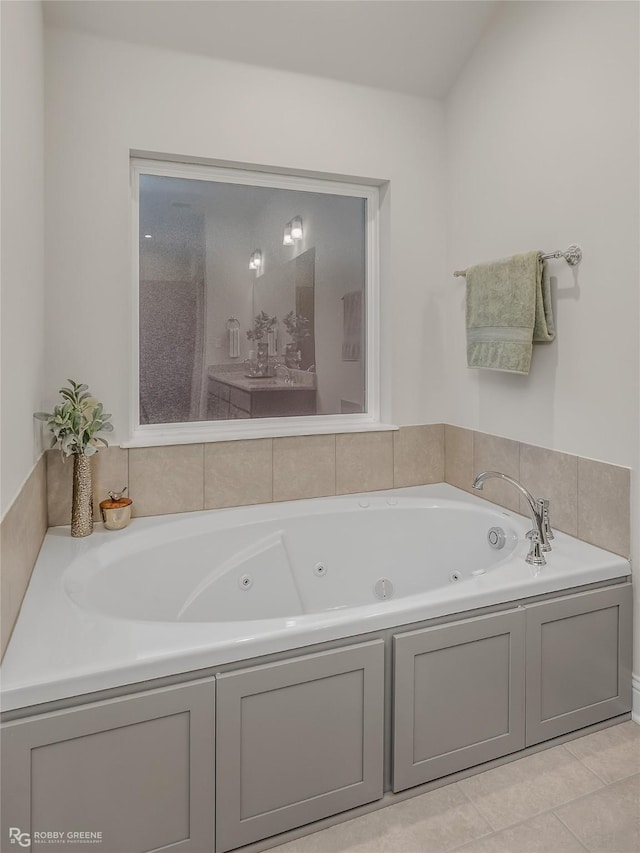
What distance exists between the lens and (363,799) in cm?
152

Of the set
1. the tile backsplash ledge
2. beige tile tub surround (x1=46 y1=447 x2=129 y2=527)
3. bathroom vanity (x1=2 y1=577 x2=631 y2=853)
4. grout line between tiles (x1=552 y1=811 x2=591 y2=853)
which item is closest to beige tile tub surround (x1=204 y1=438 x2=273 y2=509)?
the tile backsplash ledge

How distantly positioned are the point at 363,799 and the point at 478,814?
325 mm

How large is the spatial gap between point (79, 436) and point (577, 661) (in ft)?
6.40

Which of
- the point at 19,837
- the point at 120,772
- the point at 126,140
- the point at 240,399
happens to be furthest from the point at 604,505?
the point at 126,140

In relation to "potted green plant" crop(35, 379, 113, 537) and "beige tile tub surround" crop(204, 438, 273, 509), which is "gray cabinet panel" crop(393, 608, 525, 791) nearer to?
A: "beige tile tub surround" crop(204, 438, 273, 509)

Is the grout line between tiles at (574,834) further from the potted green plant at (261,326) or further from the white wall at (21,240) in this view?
the potted green plant at (261,326)

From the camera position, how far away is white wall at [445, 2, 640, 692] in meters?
1.87

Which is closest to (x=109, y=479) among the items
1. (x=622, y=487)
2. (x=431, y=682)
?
(x=431, y=682)

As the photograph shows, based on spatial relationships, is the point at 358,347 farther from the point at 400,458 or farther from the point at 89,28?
the point at 89,28

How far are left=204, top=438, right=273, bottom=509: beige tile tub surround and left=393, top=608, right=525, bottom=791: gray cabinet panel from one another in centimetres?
116

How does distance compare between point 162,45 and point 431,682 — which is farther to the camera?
point 162,45

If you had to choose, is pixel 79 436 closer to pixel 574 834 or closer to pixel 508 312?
pixel 508 312

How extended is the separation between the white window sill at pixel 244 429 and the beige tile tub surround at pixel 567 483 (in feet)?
1.52

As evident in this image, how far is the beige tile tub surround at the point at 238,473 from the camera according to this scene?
2.46 m
